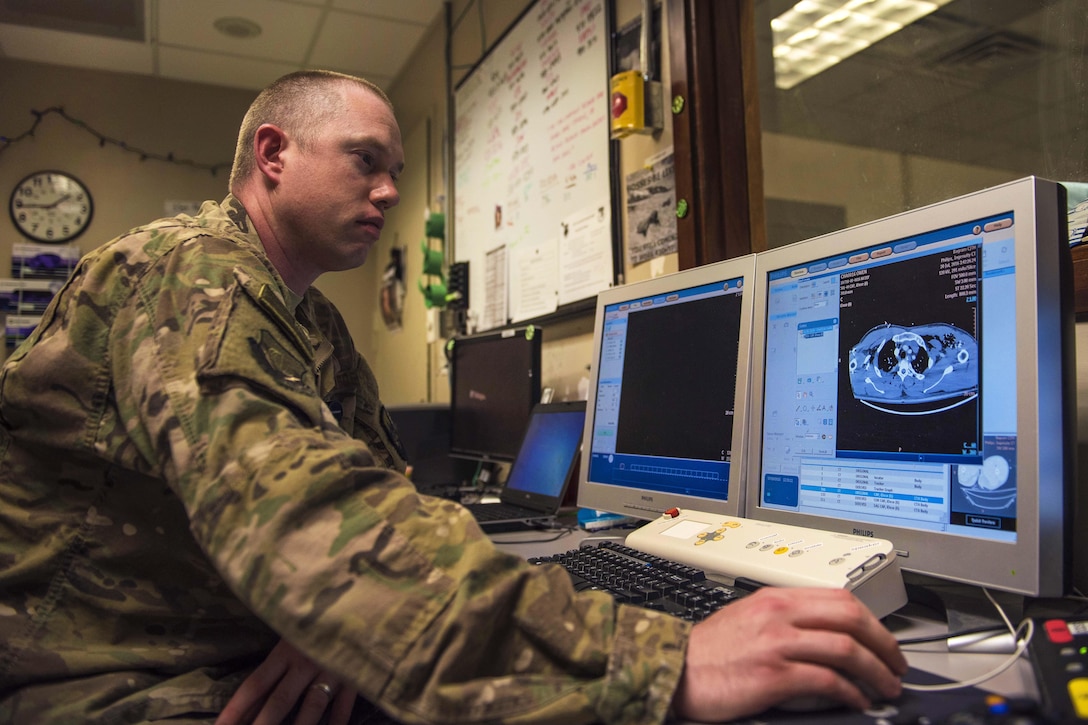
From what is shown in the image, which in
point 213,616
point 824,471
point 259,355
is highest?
point 259,355

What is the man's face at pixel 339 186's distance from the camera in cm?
106

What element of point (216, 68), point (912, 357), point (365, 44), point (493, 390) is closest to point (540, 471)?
point (493, 390)

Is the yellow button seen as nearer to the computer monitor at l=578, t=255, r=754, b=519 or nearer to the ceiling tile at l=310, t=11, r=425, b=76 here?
the computer monitor at l=578, t=255, r=754, b=519

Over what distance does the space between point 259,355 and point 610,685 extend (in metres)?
0.37

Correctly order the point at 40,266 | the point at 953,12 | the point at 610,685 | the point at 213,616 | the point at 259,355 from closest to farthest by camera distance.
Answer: the point at 610,685 < the point at 259,355 < the point at 213,616 < the point at 953,12 < the point at 40,266

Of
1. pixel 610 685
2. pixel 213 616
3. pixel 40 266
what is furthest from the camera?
pixel 40 266

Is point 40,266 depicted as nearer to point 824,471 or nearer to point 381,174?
point 381,174

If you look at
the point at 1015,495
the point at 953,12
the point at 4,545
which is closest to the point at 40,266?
the point at 4,545

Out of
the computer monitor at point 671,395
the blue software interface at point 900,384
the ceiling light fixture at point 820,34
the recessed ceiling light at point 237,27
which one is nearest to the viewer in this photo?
the blue software interface at point 900,384

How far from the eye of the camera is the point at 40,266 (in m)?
3.45

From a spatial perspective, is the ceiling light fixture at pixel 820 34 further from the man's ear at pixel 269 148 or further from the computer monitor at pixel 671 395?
the man's ear at pixel 269 148

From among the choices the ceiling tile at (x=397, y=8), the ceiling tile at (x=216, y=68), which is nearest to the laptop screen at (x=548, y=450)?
the ceiling tile at (x=397, y=8)

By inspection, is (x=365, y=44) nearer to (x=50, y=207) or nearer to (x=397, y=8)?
(x=397, y=8)

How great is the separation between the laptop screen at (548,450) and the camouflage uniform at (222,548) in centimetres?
77
